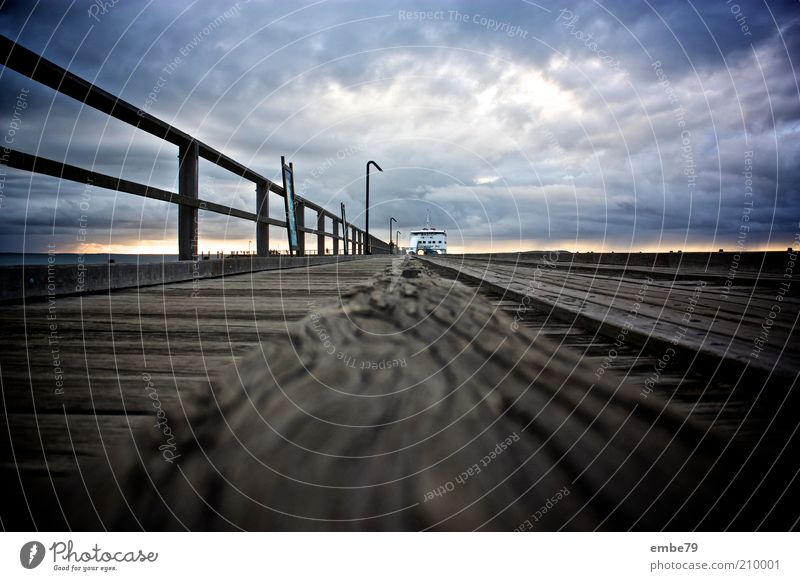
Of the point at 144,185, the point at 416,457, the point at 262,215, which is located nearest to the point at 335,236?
the point at 262,215

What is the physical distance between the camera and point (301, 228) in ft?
35.0

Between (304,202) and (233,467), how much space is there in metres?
10.5

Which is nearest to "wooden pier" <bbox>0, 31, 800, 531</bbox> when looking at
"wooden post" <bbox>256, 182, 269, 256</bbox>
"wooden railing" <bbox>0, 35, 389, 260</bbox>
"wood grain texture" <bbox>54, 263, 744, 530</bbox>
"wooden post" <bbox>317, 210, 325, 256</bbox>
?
"wood grain texture" <bbox>54, 263, 744, 530</bbox>

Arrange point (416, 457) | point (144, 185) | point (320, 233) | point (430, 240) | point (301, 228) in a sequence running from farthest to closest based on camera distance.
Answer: point (430, 240) → point (320, 233) → point (301, 228) → point (144, 185) → point (416, 457)

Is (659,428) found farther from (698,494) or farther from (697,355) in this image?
(697,355)

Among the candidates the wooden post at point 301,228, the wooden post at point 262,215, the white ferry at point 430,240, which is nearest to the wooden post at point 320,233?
the wooden post at point 301,228

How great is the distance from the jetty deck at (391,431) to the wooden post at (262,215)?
6.10 m

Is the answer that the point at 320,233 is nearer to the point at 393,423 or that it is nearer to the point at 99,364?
the point at 99,364

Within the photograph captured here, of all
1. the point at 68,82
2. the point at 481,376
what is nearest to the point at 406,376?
the point at 481,376

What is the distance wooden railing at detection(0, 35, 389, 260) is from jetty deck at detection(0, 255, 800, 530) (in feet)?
4.05

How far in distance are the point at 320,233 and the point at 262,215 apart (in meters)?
5.04

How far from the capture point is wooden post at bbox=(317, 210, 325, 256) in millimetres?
12766

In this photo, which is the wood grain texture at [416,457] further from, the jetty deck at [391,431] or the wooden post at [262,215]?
the wooden post at [262,215]

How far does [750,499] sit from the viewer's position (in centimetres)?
82
